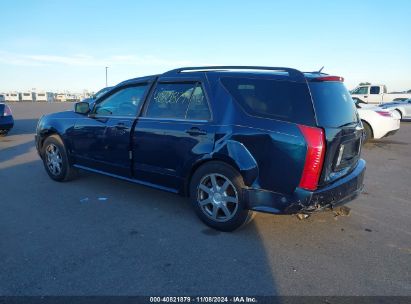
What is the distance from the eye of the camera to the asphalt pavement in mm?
2916

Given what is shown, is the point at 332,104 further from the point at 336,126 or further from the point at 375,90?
the point at 375,90

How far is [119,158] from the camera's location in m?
4.89

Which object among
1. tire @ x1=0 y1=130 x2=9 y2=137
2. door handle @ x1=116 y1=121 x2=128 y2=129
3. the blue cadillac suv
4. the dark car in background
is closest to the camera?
the blue cadillac suv

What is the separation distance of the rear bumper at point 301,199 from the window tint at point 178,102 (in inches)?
43.0

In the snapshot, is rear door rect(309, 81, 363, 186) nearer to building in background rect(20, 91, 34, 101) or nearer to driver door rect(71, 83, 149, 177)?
driver door rect(71, 83, 149, 177)

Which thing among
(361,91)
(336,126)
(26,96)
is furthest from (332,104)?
(26,96)

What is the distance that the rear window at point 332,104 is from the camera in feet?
11.3

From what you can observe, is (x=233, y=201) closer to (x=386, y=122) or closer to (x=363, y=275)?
(x=363, y=275)

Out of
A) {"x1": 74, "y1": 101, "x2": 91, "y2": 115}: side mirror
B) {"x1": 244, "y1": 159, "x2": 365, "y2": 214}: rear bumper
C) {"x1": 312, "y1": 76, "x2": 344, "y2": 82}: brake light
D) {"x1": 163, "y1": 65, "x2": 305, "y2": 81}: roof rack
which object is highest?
{"x1": 163, "y1": 65, "x2": 305, "y2": 81}: roof rack

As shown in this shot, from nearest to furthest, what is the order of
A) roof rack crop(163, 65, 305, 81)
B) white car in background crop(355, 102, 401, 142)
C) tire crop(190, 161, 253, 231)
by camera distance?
1. roof rack crop(163, 65, 305, 81)
2. tire crop(190, 161, 253, 231)
3. white car in background crop(355, 102, 401, 142)

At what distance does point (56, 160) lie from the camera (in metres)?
5.93

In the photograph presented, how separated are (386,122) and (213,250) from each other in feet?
→ 29.7

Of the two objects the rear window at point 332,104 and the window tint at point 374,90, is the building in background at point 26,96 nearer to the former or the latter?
the window tint at point 374,90

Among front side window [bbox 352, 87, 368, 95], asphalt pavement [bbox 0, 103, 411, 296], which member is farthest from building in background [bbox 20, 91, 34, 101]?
asphalt pavement [bbox 0, 103, 411, 296]
